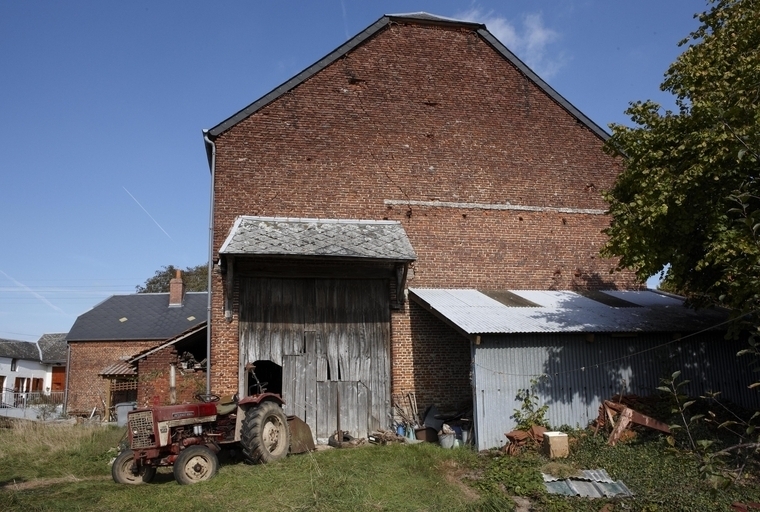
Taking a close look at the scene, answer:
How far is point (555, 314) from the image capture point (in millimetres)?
13344

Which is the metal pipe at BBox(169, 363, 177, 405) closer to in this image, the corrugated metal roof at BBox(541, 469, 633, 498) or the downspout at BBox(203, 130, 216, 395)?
the downspout at BBox(203, 130, 216, 395)

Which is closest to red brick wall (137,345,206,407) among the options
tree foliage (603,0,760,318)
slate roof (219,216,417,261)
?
slate roof (219,216,417,261)

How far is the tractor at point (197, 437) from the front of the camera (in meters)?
9.51

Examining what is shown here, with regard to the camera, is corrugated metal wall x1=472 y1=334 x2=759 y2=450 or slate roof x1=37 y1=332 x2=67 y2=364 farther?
slate roof x1=37 y1=332 x2=67 y2=364

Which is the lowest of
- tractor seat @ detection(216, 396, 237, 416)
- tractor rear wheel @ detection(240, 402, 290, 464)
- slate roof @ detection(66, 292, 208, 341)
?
tractor rear wheel @ detection(240, 402, 290, 464)

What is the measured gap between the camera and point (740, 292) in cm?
941

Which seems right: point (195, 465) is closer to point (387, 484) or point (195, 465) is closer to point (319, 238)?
point (387, 484)

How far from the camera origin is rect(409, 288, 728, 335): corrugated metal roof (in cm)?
1237

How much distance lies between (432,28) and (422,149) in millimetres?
3429

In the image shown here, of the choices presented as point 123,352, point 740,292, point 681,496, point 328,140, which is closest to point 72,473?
point 328,140

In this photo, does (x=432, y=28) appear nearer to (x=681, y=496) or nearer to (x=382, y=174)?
(x=382, y=174)

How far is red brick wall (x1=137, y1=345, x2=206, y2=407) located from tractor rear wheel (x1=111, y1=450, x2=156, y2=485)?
14.6 ft

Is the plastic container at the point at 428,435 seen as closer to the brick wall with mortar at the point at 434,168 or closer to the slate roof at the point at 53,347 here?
the brick wall with mortar at the point at 434,168

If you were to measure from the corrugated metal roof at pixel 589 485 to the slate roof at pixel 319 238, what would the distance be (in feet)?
18.1
